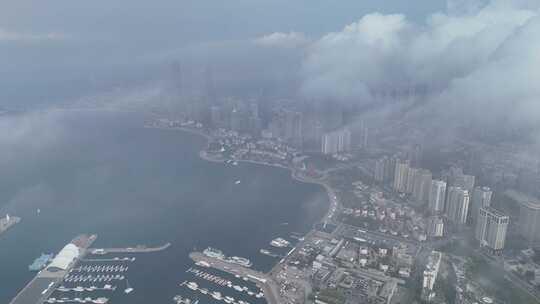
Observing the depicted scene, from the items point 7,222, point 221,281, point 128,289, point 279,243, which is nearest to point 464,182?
point 279,243

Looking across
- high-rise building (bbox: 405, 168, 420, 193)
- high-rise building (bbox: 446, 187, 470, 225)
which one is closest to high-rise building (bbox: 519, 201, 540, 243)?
high-rise building (bbox: 446, 187, 470, 225)

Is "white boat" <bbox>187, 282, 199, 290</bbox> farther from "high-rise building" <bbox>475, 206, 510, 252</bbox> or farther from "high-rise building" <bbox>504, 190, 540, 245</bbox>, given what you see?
"high-rise building" <bbox>504, 190, 540, 245</bbox>

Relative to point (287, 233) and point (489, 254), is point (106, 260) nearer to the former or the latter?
point (287, 233)

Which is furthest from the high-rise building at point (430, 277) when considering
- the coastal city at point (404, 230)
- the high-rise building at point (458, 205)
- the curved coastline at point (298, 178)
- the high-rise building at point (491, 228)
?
the curved coastline at point (298, 178)

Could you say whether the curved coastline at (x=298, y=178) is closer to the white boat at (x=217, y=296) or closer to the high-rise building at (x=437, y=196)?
the high-rise building at (x=437, y=196)

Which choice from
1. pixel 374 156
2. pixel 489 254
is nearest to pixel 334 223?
pixel 489 254
